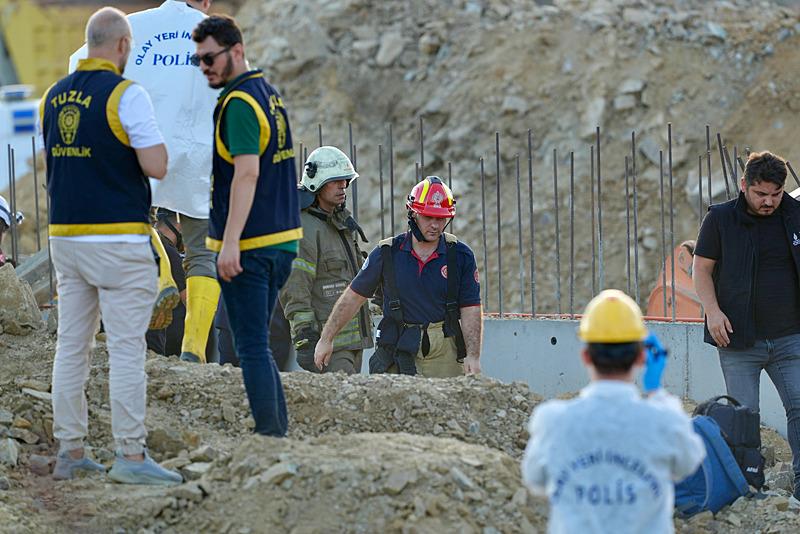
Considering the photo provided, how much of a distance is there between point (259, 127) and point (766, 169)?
3.02m

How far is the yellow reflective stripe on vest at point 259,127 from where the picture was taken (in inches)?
235

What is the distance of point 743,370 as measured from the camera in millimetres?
7973

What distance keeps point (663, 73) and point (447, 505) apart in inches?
547

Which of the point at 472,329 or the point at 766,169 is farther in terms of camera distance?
the point at 472,329

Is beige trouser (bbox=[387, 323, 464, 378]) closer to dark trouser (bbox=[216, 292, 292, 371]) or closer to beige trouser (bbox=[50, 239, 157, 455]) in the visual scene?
dark trouser (bbox=[216, 292, 292, 371])

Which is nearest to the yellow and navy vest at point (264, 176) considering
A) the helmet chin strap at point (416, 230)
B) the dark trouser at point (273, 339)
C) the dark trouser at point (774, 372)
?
the helmet chin strap at point (416, 230)

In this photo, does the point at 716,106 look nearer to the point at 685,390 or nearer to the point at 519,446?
the point at 685,390

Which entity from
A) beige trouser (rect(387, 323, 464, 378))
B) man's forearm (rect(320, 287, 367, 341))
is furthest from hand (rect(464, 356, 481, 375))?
man's forearm (rect(320, 287, 367, 341))

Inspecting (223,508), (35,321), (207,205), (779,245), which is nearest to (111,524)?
(223,508)

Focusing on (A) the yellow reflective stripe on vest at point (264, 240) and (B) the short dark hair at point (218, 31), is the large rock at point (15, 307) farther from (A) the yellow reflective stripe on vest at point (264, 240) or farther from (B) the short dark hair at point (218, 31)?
(B) the short dark hair at point (218, 31)

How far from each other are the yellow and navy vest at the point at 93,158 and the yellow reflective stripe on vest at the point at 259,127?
0.36 meters

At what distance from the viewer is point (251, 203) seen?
5.94 meters

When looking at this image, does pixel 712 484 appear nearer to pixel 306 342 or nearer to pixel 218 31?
pixel 306 342

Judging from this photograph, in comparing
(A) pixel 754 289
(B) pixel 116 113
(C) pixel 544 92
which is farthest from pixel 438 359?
(C) pixel 544 92
